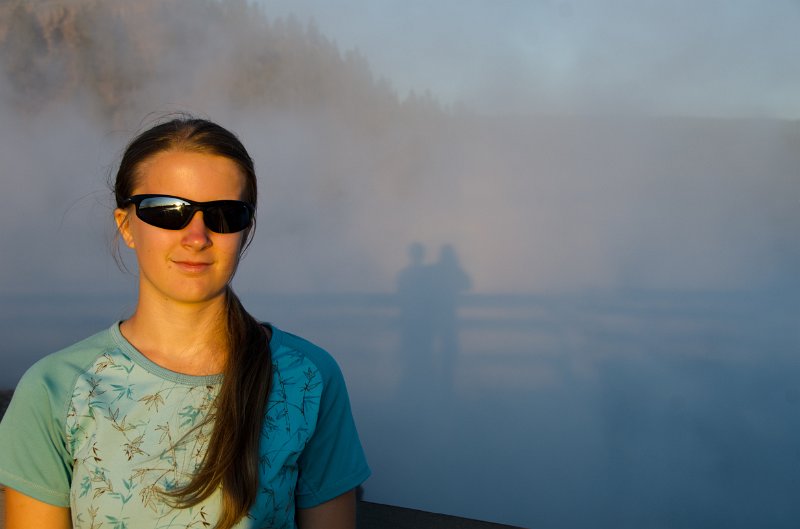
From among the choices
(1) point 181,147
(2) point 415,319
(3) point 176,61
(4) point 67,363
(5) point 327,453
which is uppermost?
(3) point 176,61

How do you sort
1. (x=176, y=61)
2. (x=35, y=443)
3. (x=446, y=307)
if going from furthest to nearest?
1. (x=176, y=61)
2. (x=446, y=307)
3. (x=35, y=443)

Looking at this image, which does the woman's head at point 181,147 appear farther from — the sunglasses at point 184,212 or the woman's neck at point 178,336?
the woman's neck at point 178,336

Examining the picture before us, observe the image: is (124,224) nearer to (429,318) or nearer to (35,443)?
(35,443)

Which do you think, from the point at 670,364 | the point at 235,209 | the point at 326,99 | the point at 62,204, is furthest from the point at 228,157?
the point at 62,204

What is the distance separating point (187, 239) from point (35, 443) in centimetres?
32

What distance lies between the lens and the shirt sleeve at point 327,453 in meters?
1.19

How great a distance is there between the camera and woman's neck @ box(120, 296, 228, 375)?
1163mm

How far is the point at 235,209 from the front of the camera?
45.6 inches

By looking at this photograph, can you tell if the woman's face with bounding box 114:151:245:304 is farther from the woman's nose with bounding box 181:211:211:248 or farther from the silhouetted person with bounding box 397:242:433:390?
the silhouetted person with bounding box 397:242:433:390

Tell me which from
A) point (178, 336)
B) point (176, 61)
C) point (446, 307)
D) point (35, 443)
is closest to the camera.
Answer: point (35, 443)

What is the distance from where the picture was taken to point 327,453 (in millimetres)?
1192

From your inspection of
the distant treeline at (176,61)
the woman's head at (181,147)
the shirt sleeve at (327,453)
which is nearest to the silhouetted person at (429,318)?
the distant treeline at (176,61)

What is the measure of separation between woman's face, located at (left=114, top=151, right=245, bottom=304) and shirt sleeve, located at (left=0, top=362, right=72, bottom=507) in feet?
0.61

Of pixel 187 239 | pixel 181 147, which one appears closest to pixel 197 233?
pixel 187 239
